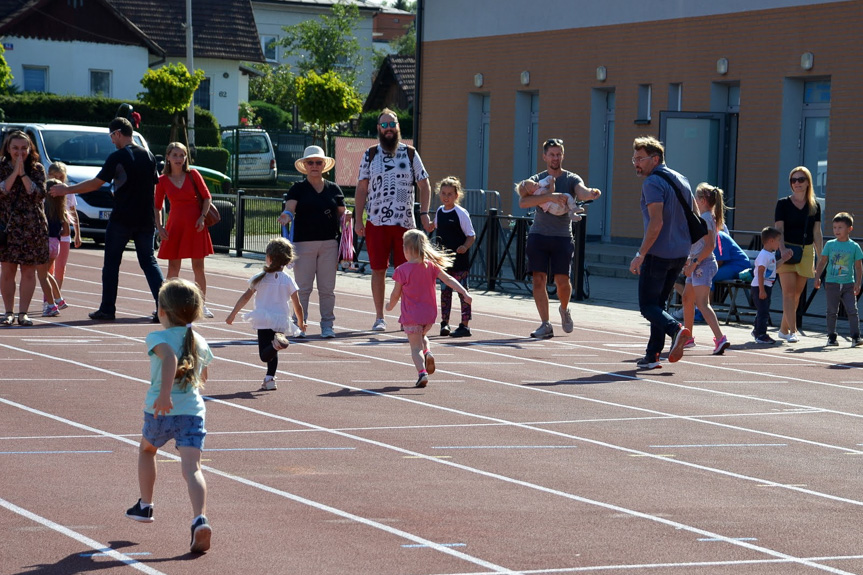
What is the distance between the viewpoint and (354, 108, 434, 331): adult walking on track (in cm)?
1418

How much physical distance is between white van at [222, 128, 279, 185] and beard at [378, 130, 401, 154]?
2725 cm

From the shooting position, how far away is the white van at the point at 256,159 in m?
41.8

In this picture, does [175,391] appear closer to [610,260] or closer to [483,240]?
[483,240]

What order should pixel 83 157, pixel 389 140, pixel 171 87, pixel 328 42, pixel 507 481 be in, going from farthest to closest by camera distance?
pixel 328 42, pixel 171 87, pixel 83 157, pixel 389 140, pixel 507 481

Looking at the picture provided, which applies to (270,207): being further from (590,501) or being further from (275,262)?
(590,501)

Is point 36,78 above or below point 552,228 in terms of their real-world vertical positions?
above

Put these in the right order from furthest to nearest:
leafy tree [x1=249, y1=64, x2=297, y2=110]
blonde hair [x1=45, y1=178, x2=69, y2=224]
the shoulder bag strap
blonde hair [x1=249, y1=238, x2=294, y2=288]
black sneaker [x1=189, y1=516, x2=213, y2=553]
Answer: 1. leafy tree [x1=249, y1=64, x2=297, y2=110]
2. blonde hair [x1=45, y1=178, x2=69, y2=224]
3. the shoulder bag strap
4. blonde hair [x1=249, y1=238, x2=294, y2=288]
5. black sneaker [x1=189, y1=516, x2=213, y2=553]

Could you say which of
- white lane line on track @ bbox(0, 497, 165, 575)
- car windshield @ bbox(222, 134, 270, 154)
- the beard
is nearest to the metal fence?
the beard

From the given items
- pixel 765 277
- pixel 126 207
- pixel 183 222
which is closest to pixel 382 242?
pixel 183 222

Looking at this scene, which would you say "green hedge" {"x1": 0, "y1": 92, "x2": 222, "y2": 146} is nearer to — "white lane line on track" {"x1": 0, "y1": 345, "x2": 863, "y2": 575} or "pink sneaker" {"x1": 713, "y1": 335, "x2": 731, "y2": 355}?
"pink sneaker" {"x1": 713, "y1": 335, "x2": 731, "y2": 355}

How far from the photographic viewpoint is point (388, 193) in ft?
46.5

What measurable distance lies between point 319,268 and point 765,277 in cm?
485

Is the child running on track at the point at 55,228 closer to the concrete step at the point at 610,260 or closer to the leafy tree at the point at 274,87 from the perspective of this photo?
the concrete step at the point at 610,260

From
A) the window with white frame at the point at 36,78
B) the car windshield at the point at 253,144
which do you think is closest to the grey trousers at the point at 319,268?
the car windshield at the point at 253,144
